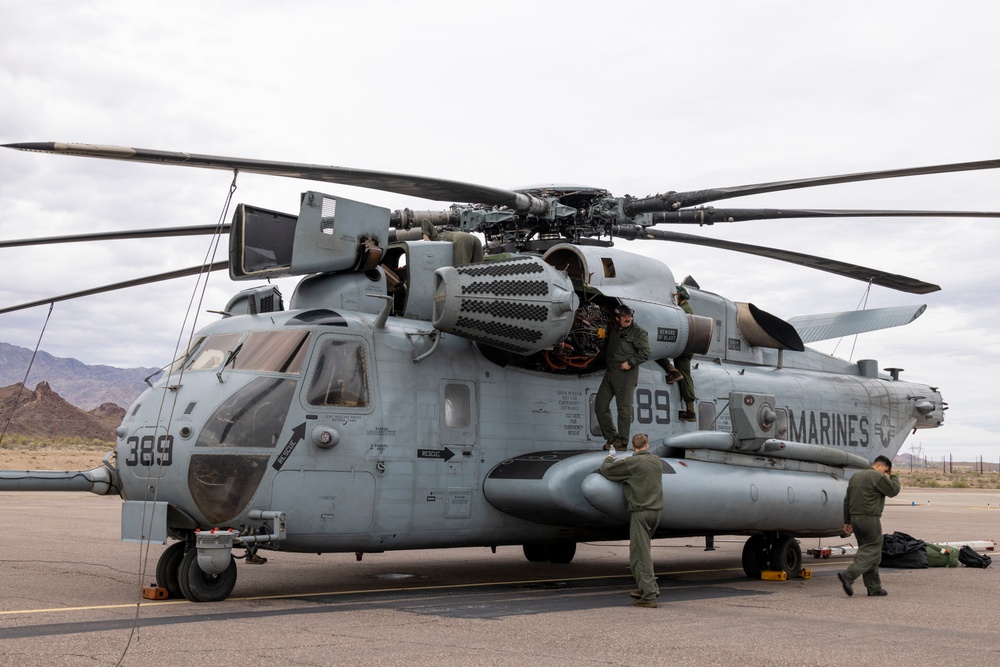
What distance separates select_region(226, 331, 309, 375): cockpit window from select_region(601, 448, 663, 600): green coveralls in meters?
3.49

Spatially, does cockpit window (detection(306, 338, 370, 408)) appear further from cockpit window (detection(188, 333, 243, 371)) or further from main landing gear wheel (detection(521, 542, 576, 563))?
main landing gear wheel (detection(521, 542, 576, 563))

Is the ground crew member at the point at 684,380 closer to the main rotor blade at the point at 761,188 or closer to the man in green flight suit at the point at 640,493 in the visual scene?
the main rotor blade at the point at 761,188

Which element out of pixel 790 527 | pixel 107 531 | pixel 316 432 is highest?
pixel 316 432

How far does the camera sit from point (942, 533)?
22.2 meters

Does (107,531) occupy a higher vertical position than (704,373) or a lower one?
lower

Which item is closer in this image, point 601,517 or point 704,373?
point 601,517

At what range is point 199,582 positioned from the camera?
390 inches

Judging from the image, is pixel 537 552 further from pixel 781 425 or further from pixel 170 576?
pixel 170 576

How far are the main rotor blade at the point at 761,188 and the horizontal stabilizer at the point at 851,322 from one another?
514 cm

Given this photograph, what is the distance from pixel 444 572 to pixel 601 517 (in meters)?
3.40

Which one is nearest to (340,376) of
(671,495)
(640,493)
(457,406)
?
(457,406)

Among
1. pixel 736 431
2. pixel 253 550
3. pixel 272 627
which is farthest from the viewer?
pixel 736 431

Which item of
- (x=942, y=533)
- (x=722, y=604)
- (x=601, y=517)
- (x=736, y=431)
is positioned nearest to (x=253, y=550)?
(x=601, y=517)

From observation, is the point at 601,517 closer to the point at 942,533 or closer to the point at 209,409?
the point at 209,409
